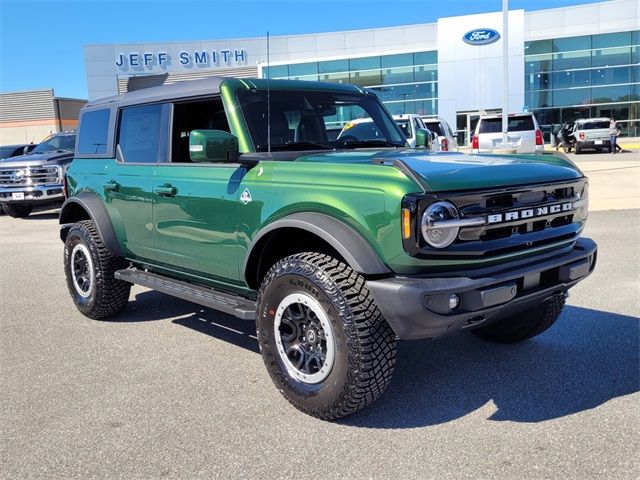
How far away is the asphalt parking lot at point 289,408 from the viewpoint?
2.96 meters

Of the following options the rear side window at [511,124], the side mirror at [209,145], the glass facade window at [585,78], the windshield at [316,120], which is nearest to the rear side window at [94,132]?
the windshield at [316,120]

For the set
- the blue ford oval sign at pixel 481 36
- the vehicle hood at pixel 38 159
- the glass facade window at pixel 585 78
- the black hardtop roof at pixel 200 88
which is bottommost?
the vehicle hood at pixel 38 159

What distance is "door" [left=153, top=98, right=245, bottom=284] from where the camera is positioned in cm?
401

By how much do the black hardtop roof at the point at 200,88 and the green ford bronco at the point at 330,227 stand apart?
2cm

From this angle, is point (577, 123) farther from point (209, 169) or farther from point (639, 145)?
point (209, 169)

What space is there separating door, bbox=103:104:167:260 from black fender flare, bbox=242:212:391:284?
1762 mm

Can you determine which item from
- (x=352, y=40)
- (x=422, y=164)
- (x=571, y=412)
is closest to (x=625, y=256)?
(x=571, y=412)

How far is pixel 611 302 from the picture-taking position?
5.58 meters

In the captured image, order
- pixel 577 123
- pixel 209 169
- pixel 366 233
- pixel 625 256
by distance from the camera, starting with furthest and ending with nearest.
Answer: pixel 577 123, pixel 625 256, pixel 209 169, pixel 366 233

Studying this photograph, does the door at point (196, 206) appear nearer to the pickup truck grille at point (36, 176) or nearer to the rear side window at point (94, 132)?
the rear side window at point (94, 132)

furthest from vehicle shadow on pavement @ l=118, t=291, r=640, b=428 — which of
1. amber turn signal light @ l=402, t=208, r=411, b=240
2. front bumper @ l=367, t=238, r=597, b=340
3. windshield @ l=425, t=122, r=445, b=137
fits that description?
windshield @ l=425, t=122, r=445, b=137

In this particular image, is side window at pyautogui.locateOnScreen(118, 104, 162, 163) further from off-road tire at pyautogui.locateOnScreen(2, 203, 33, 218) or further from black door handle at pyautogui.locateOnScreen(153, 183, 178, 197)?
off-road tire at pyautogui.locateOnScreen(2, 203, 33, 218)

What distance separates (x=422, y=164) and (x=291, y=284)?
3.32 feet

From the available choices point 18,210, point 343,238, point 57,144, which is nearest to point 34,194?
point 18,210
